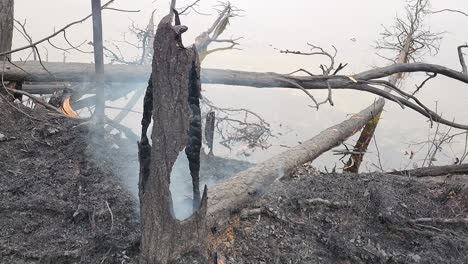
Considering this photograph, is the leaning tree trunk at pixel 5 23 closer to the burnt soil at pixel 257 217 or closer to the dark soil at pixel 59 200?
the dark soil at pixel 59 200

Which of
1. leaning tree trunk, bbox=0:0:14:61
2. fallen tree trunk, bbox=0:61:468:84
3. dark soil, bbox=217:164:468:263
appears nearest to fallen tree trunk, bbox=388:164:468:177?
dark soil, bbox=217:164:468:263

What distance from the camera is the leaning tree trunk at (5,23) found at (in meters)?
4.26

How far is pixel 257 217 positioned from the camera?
8.41 feet

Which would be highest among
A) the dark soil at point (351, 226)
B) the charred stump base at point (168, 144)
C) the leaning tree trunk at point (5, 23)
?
the leaning tree trunk at point (5, 23)

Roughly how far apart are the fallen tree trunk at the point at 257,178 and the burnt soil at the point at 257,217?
0.27ft

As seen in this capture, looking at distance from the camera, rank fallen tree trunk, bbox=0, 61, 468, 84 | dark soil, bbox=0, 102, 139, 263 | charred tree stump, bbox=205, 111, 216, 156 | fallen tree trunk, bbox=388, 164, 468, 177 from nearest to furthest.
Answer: dark soil, bbox=0, 102, 139, 263, fallen tree trunk, bbox=388, 164, 468, 177, fallen tree trunk, bbox=0, 61, 468, 84, charred tree stump, bbox=205, 111, 216, 156

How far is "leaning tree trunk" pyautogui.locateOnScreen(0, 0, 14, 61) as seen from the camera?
4.26 meters

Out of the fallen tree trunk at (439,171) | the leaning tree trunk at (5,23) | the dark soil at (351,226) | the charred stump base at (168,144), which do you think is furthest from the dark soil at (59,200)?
the fallen tree trunk at (439,171)

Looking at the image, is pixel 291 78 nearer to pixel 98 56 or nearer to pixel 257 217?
pixel 98 56

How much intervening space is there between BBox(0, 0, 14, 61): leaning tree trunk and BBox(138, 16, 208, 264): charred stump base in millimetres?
3282

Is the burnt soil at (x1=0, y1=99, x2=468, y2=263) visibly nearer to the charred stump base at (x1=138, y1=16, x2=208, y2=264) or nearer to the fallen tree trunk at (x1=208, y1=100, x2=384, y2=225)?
the fallen tree trunk at (x1=208, y1=100, x2=384, y2=225)

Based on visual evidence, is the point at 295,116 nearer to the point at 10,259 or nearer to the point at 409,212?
the point at 409,212

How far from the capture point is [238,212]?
256cm

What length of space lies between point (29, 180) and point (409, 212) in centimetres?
245
